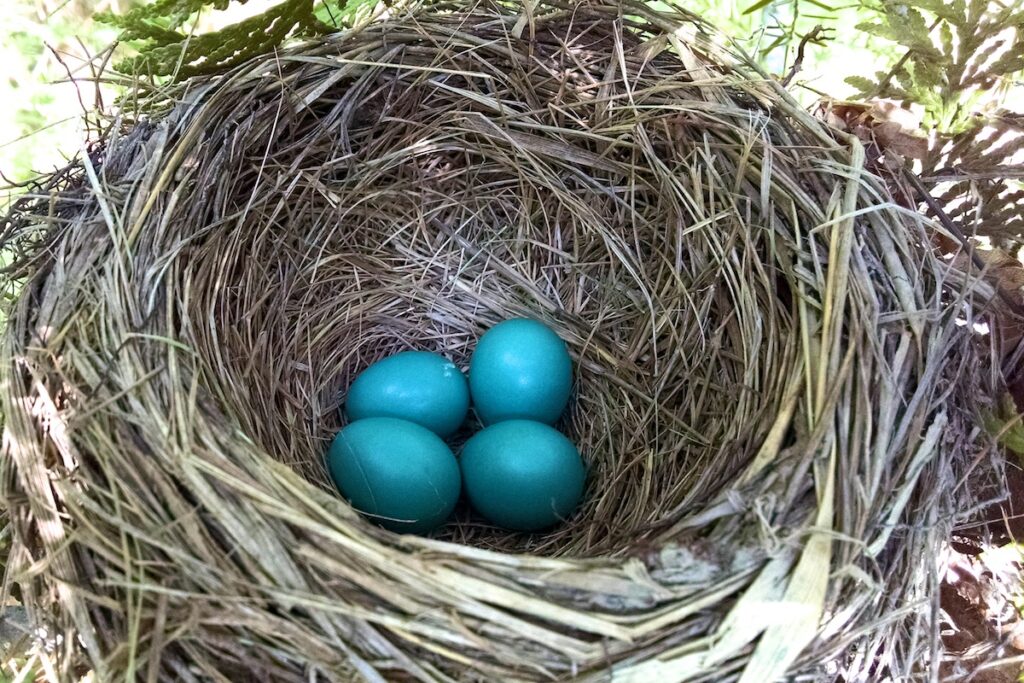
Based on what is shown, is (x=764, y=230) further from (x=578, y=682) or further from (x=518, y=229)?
(x=578, y=682)

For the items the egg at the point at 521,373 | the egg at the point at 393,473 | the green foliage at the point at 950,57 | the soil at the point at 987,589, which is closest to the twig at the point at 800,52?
the green foliage at the point at 950,57

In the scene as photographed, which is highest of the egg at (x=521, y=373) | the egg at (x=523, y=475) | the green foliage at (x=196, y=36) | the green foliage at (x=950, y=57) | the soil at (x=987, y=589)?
the green foliage at (x=196, y=36)

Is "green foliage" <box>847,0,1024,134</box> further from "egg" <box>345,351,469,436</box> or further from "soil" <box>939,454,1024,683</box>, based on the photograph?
"egg" <box>345,351,469,436</box>

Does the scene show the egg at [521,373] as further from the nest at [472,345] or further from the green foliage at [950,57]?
the green foliage at [950,57]

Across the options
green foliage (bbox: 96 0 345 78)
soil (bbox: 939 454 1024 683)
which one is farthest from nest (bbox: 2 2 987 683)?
soil (bbox: 939 454 1024 683)

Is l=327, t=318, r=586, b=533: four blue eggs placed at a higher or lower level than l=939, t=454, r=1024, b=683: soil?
higher

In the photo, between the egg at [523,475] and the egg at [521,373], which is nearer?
the egg at [523,475]

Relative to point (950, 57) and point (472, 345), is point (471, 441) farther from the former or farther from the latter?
point (950, 57)
